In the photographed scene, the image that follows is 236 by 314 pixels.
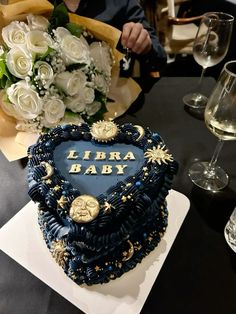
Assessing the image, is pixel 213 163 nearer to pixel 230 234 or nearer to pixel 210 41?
pixel 230 234

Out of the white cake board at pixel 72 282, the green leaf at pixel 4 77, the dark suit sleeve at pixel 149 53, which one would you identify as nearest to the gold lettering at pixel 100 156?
the white cake board at pixel 72 282

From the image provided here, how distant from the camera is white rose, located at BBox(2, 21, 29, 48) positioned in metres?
0.59

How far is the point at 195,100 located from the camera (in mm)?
881

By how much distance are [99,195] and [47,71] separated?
0.31m

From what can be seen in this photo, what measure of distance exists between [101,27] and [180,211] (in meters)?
0.45

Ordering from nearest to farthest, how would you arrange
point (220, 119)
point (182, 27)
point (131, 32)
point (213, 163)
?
1. point (220, 119)
2. point (213, 163)
3. point (131, 32)
4. point (182, 27)

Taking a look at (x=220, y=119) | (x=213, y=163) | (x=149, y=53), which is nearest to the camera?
(x=220, y=119)

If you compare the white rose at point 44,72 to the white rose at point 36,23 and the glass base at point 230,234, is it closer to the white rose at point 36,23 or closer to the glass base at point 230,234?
the white rose at point 36,23

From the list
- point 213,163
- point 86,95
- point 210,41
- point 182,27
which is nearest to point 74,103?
point 86,95

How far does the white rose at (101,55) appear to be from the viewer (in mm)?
688

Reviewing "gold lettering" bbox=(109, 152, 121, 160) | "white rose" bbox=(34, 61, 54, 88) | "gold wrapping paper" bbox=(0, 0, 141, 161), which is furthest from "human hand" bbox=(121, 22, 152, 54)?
"gold lettering" bbox=(109, 152, 121, 160)

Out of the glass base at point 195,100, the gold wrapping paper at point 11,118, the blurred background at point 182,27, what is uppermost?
the gold wrapping paper at point 11,118

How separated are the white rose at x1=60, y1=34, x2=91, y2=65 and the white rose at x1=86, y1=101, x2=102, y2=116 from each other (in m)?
0.11

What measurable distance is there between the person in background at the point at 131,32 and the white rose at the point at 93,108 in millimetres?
246
